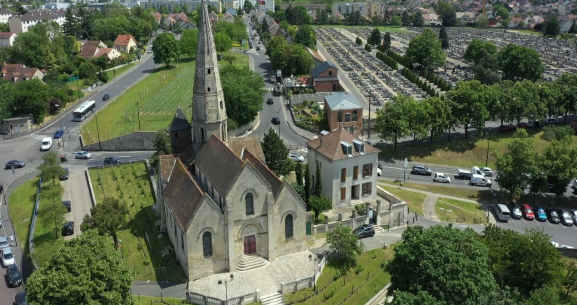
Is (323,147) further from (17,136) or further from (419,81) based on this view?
(419,81)

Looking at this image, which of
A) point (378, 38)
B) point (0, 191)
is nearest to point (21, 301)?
point (0, 191)

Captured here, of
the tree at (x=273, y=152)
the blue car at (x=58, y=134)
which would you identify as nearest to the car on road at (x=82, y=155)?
the blue car at (x=58, y=134)

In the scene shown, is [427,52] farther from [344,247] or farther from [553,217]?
[344,247]

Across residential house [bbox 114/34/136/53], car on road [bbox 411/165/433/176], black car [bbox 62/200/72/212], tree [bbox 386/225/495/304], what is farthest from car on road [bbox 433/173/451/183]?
residential house [bbox 114/34/136/53]

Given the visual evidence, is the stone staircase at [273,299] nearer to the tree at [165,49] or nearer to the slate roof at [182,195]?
the slate roof at [182,195]

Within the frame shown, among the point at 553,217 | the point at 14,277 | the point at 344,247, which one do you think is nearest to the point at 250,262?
the point at 344,247
